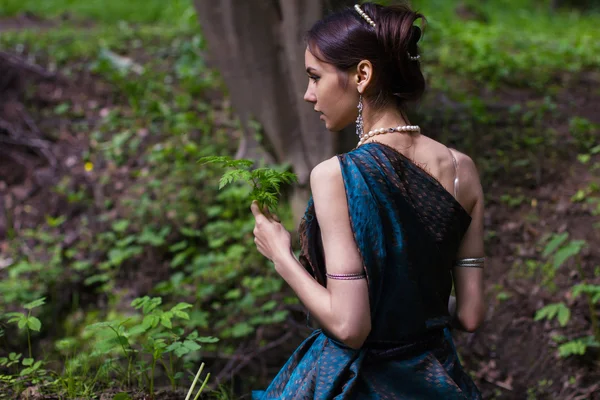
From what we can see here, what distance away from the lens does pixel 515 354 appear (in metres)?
3.70

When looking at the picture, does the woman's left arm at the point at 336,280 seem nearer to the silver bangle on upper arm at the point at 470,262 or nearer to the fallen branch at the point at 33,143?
the silver bangle on upper arm at the point at 470,262

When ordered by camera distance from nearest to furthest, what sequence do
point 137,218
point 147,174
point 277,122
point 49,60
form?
point 277,122
point 137,218
point 147,174
point 49,60

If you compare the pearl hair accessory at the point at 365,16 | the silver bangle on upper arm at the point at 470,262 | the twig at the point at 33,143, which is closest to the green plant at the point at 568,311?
the silver bangle on upper arm at the point at 470,262

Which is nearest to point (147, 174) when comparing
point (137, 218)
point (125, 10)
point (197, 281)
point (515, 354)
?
point (137, 218)

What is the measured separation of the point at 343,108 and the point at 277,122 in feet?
8.68

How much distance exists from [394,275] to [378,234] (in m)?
0.15

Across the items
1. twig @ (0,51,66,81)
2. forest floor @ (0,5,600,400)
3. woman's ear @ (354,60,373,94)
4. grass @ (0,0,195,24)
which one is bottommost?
forest floor @ (0,5,600,400)

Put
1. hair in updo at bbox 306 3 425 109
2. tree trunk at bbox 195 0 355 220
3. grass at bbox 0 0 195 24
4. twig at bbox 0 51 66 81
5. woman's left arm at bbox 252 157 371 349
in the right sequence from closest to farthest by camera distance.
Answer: woman's left arm at bbox 252 157 371 349
hair in updo at bbox 306 3 425 109
tree trunk at bbox 195 0 355 220
twig at bbox 0 51 66 81
grass at bbox 0 0 195 24

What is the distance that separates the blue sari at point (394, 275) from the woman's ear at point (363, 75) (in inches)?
7.1

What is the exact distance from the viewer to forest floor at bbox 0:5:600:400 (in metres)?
3.64

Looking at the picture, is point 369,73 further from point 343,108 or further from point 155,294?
point 155,294

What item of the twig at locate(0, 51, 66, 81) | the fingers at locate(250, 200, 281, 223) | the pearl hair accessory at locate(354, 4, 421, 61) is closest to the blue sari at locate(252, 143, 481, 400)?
the fingers at locate(250, 200, 281, 223)

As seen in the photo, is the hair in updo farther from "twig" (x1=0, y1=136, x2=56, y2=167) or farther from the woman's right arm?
"twig" (x1=0, y1=136, x2=56, y2=167)

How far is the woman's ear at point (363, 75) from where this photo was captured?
1900 millimetres
